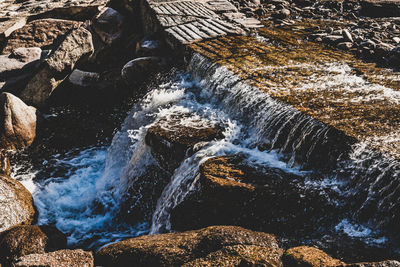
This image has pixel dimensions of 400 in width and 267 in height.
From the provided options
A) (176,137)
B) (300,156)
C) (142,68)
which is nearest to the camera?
(300,156)

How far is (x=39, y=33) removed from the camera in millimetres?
8734

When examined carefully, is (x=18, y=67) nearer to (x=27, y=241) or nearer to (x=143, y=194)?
(x=143, y=194)

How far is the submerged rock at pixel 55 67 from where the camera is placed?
7340mm

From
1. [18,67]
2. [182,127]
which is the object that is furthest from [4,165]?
[18,67]

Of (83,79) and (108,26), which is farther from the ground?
(108,26)

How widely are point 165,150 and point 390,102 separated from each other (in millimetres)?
2679

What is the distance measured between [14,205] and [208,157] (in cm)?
260

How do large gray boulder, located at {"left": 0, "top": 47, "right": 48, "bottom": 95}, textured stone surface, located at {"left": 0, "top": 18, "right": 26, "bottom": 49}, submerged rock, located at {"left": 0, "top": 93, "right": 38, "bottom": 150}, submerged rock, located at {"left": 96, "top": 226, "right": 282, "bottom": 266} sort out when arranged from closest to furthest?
submerged rock, located at {"left": 96, "top": 226, "right": 282, "bottom": 266} < submerged rock, located at {"left": 0, "top": 93, "right": 38, "bottom": 150} < large gray boulder, located at {"left": 0, "top": 47, "right": 48, "bottom": 95} < textured stone surface, located at {"left": 0, "top": 18, "right": 26, "bottom": 49}

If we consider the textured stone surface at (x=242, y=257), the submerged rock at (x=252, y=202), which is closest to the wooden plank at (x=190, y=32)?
the submerged rock at (x=252, y=202)

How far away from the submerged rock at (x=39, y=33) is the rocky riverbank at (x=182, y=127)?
0.02 meters

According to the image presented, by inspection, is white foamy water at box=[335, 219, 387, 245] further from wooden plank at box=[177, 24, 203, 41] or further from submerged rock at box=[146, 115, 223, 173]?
wooden plank at box=[177, 24, 203, 41]

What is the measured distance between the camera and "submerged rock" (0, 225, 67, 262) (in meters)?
3.80

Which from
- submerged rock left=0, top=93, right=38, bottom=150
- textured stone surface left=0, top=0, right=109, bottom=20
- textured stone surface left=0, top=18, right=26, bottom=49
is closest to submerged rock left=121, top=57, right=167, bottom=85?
submerged rock left=0, top=93, right=38, bottom=150

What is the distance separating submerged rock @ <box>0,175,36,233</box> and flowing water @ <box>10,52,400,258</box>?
0.30m
